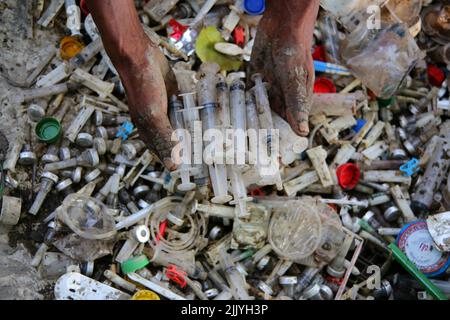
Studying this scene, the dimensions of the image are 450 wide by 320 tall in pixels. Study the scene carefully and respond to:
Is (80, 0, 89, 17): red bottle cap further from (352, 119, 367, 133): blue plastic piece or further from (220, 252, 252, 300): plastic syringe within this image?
(352, 119, 367, 133): blue plastic piece

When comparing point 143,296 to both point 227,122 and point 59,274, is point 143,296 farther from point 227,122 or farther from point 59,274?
point 227,122

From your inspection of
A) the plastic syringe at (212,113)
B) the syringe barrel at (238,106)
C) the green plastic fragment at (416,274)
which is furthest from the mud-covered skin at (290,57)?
the green plastic fragment at (416,274)

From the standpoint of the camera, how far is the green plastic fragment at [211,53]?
191 inches

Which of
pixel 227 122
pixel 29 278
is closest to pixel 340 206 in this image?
pixel 227 122

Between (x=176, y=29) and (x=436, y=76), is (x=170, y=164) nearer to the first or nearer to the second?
(x=176, y=29)

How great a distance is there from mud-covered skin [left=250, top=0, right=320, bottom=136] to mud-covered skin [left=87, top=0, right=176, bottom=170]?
2.47ft

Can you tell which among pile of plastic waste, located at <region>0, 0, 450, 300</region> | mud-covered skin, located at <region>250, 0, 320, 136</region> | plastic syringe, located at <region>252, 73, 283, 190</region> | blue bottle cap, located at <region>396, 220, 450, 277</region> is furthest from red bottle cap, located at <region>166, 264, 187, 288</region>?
blue bottle cap, located at <region>396, 220, 450, 277</region>

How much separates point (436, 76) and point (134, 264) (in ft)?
9.44

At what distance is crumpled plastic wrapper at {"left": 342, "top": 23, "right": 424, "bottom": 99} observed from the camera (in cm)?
496

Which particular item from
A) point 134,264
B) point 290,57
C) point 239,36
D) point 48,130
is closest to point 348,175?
point 290,57

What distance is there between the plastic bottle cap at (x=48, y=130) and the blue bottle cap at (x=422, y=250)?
2493 millimetres

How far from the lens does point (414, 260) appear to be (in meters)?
4.50

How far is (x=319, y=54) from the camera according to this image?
16.9 ft

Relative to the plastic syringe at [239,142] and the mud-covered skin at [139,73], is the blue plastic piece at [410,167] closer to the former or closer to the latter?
the plastic syringe at [239,142]
